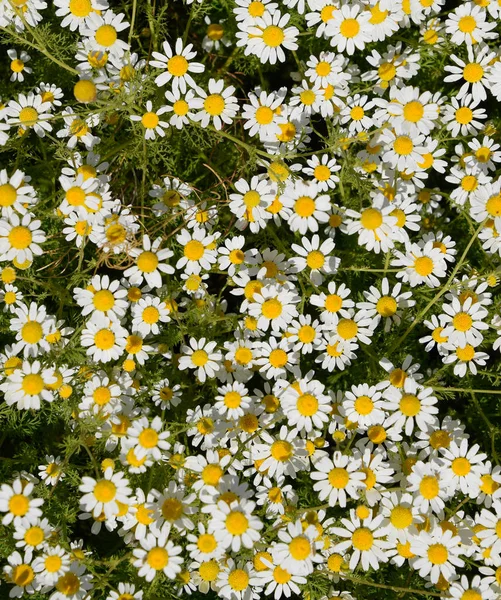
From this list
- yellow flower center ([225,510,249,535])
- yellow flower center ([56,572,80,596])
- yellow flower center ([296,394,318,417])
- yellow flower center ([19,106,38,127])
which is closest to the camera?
yellow flower center ([225,510,249,535])

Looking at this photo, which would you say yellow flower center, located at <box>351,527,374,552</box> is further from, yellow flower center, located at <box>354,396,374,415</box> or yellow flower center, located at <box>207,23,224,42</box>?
yellow flower center, located at <box>207,23,224,42</box>

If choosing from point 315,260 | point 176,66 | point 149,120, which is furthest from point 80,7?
point 315,260

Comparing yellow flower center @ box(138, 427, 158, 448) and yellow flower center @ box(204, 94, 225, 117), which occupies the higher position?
yellow flower center @ box(204, 94, 225, 117)

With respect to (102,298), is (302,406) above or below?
below

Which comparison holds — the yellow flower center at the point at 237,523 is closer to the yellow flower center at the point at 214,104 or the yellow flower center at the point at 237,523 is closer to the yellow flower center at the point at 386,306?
the yellow flower center at the point at 386,306

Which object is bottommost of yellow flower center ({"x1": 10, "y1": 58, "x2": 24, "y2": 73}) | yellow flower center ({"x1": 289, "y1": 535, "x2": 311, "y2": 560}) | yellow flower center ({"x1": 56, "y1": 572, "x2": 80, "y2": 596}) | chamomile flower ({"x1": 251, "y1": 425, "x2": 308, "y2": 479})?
yellow flower center ({"x1": 289, "y1": 535, "x2": 311, "y2": 560})

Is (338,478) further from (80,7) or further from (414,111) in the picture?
(80,7)

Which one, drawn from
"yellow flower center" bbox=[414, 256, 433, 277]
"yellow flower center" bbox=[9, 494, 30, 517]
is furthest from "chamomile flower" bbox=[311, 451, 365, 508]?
"yellow flower center" bbox=[9, 494, 30, 517]

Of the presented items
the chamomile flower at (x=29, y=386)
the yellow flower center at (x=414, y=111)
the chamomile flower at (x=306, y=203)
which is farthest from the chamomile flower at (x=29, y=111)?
the yellow flower center at (x=414, y=111)

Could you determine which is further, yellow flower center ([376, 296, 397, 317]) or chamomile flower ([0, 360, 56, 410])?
yellow flower center ([376, 296, 397, 317])
